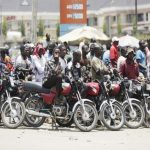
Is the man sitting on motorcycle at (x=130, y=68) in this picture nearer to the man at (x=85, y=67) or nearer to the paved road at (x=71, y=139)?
the man at (x=85, y=67)

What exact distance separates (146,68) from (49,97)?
17.5 feet

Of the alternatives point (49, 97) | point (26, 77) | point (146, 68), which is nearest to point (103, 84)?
point (49, 97)

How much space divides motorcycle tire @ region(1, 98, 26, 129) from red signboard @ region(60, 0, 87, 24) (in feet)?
34.3

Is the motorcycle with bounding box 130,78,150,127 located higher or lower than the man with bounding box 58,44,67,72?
lower

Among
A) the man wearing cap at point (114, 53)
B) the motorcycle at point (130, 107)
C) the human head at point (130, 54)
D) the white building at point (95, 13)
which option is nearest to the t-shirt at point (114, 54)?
the man wearing cap at point (114, 53)

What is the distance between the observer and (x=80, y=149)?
10453 mm

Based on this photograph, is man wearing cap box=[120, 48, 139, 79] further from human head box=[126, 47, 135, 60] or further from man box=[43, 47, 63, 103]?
man box=[43, 47, 63, 103]

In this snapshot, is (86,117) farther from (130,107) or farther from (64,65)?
(64,65)

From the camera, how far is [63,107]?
499 inches

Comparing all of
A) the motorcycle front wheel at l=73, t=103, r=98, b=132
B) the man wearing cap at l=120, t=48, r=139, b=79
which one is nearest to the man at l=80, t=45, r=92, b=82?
the motorcycle front wheel at l=73, t=103, r=98, b=132

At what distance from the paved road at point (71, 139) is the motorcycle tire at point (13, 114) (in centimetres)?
15

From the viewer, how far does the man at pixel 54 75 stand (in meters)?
12.6

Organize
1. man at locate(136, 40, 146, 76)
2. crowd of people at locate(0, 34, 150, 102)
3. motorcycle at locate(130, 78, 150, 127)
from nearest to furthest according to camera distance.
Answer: crowd of people at locate(0, 34, 150, 102)
motorcycle at locate(130, 78, 150, 127)
man at locate(136, 40, 146, 76)

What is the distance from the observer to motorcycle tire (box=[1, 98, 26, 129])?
497 inches
